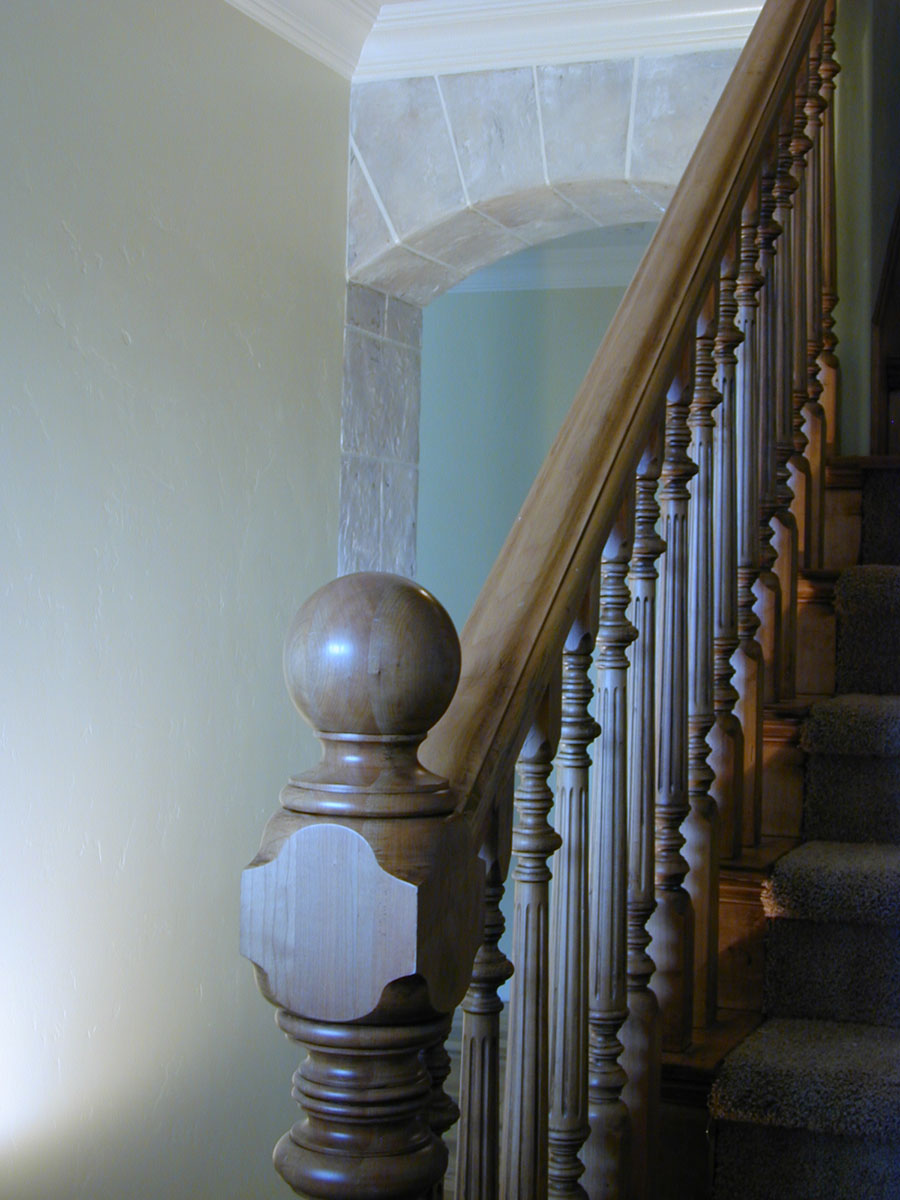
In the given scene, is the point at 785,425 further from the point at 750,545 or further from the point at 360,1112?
the point at 360,1112

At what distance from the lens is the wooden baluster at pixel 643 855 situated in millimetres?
1243

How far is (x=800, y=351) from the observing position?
2084 mm

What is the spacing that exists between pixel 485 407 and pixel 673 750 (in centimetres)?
464

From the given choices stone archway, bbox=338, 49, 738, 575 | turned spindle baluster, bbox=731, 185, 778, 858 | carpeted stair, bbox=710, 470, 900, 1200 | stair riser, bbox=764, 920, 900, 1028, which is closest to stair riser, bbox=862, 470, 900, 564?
carpeted stair, bbox=710, 470, 900, 1200

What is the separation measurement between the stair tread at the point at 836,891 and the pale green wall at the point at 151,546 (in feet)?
4.81

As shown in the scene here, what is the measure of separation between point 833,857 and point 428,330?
4754mm

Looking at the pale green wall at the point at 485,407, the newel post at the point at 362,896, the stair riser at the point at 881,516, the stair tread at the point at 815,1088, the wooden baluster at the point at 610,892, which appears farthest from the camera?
the pale green wall at the point at 485,407

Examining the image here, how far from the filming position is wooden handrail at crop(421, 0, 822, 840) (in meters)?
0.83

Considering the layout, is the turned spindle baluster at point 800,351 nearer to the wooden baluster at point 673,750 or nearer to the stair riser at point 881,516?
the stair riser at point 881,516

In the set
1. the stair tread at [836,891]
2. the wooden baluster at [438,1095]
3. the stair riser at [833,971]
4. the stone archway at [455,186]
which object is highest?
the stone archway at [455,186]

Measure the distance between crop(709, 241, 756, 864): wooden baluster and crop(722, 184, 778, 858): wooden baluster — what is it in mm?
60

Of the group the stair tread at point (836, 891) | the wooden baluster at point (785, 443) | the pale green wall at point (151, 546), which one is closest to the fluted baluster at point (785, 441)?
the wooden baluster at point (785, 443)

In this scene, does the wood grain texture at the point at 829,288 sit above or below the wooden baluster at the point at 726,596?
above

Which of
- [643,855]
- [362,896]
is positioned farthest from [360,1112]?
[643,855]
